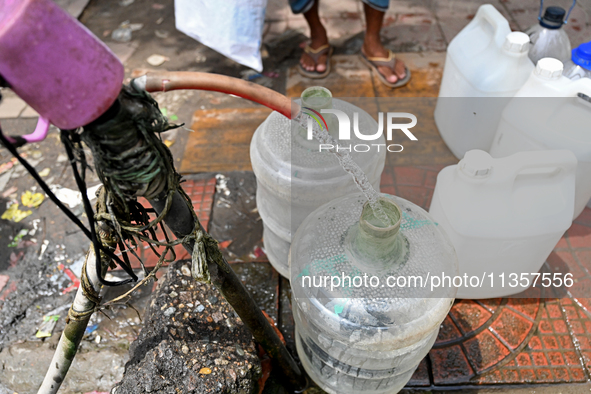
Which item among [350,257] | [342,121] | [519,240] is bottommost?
[519,240]

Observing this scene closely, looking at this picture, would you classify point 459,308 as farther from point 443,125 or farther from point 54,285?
point 54,285

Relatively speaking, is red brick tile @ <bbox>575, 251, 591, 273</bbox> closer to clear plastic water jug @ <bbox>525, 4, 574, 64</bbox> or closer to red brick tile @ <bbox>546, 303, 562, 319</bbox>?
red brick tile @ <bbox>546, 303, 562, 319</bbox>

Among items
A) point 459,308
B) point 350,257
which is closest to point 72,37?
point 350,257

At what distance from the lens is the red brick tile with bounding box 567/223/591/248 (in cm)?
247

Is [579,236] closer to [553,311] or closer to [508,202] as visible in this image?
[553,311]

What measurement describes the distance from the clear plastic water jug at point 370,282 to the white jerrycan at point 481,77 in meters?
1.36

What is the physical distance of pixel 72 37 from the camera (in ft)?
2.21

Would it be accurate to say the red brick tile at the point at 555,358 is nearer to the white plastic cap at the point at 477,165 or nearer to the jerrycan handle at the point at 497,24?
the white plastic cap at the point at 477,165

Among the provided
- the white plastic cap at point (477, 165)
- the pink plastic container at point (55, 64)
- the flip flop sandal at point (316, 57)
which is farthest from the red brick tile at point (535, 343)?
the flip flop sandal at point (316, 57)

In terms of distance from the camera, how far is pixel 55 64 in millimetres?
669

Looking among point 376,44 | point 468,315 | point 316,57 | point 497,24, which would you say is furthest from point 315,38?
point 468,315

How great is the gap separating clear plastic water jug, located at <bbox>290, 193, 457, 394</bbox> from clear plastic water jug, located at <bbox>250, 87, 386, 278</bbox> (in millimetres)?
199

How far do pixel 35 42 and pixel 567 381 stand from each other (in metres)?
2.47

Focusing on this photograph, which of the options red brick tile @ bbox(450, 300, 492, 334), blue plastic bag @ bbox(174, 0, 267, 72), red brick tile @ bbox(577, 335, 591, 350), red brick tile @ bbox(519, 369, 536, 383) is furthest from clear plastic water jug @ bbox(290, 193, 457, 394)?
blue plastic bag @ bbox(174, 0, 267, 72)
